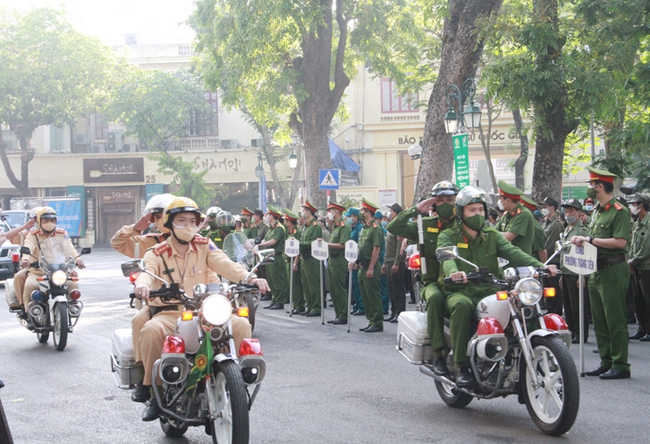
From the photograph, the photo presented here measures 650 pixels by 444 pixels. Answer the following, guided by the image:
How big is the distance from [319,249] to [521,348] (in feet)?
25.7

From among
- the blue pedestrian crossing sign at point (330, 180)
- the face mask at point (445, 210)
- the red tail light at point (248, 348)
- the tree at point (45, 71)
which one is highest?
the tree at point (45, 71)

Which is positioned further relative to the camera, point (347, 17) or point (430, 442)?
point (347, 17)

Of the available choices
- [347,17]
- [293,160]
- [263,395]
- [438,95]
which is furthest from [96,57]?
[263,395]

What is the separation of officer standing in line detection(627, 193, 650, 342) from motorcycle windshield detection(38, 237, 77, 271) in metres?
7.89

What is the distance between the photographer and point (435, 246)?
7.59m

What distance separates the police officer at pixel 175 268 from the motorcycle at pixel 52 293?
17.5 ft

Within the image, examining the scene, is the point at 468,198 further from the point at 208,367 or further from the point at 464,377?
the point at 208,367

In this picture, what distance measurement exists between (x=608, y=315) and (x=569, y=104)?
30.3 feet

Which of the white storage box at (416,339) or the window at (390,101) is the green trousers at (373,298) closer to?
the white storage box at (416,339)

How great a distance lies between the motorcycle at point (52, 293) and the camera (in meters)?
11.5

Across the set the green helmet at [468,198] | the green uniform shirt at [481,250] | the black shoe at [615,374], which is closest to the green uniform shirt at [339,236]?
the black shoe at [615,374]

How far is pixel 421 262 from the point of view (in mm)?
7449

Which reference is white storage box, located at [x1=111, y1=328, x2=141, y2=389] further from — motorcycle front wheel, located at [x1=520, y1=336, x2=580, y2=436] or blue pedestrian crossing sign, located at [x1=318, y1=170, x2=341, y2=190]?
blue pedestrian crossing sign, located at [x1=318, y1=170, x2=341, y2=190]

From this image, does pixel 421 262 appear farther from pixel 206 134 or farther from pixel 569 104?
pixel 206 134
